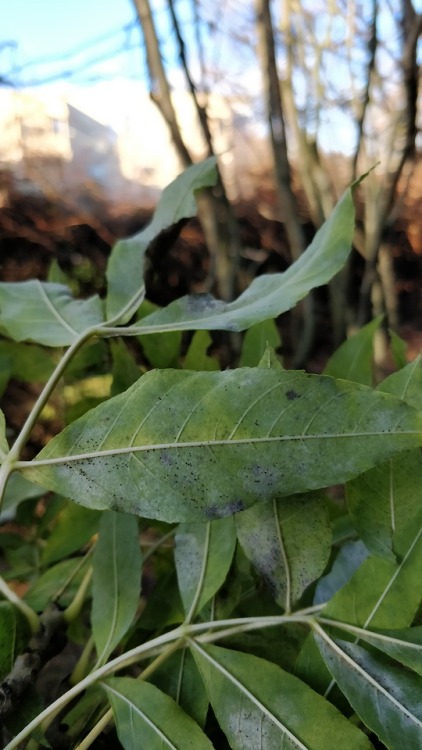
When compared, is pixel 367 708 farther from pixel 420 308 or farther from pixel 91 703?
pixel 420 308

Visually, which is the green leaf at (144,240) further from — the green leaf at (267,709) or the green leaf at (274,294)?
the green leaf at (267,709)

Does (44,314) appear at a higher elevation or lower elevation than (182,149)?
lower

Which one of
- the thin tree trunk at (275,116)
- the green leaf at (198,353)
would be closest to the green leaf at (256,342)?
the green leaf at (198,353)

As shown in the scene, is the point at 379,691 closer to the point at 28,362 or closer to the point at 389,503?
the point at 389,503

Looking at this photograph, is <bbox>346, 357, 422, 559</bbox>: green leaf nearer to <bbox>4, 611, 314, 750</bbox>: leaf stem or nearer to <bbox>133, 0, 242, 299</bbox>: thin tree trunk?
<bbox>4, 611, 314, 750</bbox>: leaf stem

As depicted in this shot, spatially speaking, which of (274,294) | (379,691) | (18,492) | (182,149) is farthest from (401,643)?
(182,149)
